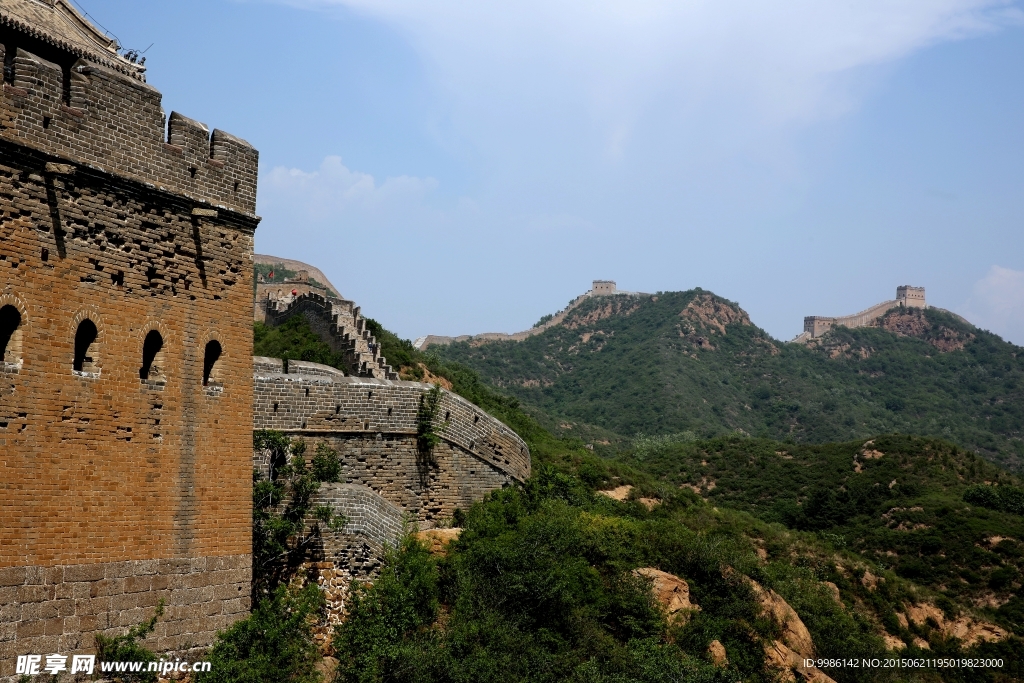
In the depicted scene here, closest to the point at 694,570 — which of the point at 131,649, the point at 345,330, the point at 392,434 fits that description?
the point at 392,434

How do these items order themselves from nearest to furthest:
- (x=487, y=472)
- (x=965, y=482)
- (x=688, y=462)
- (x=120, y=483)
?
(x=120, y=483), (x=487, y=472), (x=965, y=482), (x=688, y=462)

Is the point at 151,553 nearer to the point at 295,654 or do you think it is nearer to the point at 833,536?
the point at 295,654

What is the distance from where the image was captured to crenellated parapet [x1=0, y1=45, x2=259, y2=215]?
955 cm

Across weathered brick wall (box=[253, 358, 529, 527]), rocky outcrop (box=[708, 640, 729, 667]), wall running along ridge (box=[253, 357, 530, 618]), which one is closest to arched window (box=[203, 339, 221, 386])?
wall running along ridge (box=[253, 357, 530, 618])

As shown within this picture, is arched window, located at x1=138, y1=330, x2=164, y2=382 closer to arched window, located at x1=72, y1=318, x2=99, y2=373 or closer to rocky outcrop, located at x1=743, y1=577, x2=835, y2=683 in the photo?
arched window, located at x1=72, y1=318, x2=99, y2=373

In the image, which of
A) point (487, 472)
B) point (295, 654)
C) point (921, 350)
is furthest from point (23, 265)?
point (921, 350)

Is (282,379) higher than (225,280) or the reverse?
the reverse

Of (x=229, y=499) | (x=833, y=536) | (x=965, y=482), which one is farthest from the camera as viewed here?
(x=965, y=482)

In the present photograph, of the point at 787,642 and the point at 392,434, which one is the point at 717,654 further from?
the point at 392,434

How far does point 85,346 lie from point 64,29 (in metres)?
14.5

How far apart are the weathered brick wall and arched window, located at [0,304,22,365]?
647 centimetres

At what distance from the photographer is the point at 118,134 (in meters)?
10.4

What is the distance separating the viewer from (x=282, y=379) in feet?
53.2

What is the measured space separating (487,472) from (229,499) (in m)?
8.51
